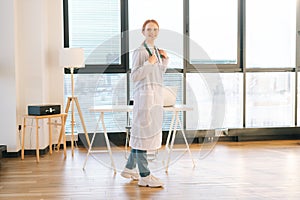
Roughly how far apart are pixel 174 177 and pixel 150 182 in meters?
0.38

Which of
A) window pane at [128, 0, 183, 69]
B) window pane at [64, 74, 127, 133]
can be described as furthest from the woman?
window pane at [128, 0, 183, 69]

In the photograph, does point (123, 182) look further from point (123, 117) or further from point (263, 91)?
point (263, 91)

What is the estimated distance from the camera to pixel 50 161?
16.1 ft

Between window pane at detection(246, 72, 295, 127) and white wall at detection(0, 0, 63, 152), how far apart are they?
284 cm

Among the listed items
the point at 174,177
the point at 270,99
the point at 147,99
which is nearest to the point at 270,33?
the point at 270,99

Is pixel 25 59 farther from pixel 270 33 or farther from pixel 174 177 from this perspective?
pixel 270 33

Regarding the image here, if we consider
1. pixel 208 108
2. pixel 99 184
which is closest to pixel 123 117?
pixel 208 108

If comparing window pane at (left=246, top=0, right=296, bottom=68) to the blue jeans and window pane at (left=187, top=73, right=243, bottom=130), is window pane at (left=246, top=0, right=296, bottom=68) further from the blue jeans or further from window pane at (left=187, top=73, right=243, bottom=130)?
the blue jeans

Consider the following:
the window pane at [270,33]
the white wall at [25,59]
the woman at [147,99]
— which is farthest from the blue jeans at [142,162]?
the window pane at [270,33]

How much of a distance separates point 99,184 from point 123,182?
222 mm

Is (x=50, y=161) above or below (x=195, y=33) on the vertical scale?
below

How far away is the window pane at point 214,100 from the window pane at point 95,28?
117 cm

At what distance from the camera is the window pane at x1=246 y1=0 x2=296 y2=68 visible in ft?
20.7

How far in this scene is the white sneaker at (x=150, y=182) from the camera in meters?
3.73
